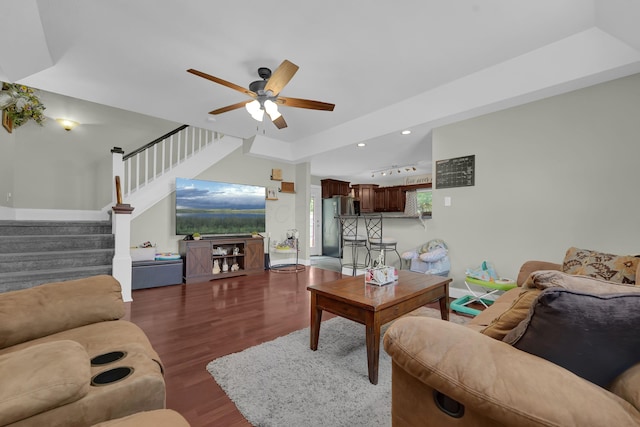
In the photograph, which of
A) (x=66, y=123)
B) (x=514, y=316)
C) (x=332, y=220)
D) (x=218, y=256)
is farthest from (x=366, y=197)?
(x=514, y=316)

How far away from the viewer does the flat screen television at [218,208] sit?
4.72m

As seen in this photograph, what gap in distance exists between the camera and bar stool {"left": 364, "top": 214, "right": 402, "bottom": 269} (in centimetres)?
430

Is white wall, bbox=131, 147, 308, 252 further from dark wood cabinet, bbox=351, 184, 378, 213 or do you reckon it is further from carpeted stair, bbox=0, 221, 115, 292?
dark wood cabinet, bbox=351, 184, 378, 213

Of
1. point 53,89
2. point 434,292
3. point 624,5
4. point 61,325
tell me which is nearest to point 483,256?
point 434,292

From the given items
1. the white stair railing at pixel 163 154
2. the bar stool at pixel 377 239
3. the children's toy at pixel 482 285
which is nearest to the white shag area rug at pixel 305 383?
the children's toy at pixel 482 285

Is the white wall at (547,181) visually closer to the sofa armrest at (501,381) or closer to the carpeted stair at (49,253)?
the sofa armrest at (501,381)

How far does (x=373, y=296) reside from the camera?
2.00 metres

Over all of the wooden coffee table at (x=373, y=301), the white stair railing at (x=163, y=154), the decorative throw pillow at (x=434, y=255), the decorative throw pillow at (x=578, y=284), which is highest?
the white stair railing at (x=163, y=154)

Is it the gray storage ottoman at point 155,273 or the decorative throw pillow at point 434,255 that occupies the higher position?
the decorative throw pillow at point 434,255

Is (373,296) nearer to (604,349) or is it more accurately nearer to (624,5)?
(604,349)

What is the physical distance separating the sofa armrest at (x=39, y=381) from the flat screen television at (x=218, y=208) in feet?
13.5

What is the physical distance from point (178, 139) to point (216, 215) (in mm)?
1613

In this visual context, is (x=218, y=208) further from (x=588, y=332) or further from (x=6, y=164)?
(x=588, y=332)

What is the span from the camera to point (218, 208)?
511 centimetres
